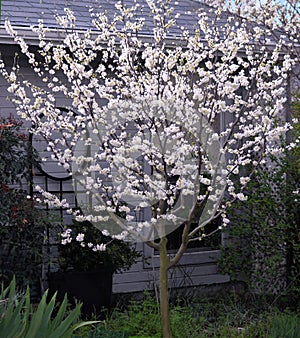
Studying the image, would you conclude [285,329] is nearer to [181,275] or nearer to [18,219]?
[18,219]

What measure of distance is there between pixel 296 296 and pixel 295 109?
80.1 inches

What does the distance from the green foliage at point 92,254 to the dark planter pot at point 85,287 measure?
104 millimetres

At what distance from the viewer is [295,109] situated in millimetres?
6734

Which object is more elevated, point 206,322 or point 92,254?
point 92,254

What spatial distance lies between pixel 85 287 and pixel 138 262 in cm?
112

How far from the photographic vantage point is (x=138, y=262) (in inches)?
291

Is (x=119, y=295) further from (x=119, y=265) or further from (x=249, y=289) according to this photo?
(x=249, y=289)

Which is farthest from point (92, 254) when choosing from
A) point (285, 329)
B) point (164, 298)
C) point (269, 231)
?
point (285, 329)

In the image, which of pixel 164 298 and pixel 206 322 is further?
pixel 206 322

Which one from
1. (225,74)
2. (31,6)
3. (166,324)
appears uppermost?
(31,6)

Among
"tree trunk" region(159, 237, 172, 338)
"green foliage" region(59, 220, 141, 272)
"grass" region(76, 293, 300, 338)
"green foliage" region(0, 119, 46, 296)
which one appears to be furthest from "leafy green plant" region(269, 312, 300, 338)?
"green foliage" region(0, 119, 46, 296)

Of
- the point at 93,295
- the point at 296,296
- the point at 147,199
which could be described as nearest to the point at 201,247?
the point at 296,296

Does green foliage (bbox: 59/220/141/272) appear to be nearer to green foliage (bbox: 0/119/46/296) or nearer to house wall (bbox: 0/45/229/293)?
house wall (bbox: 0/45/229/293)

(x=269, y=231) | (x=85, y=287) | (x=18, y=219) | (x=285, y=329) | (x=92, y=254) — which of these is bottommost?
(x=285, y=329)
